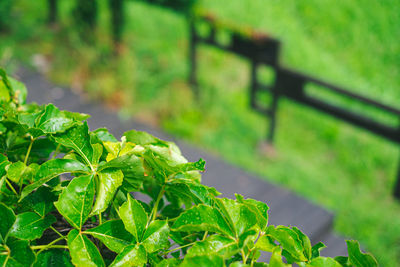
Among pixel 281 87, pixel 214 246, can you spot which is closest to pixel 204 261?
pixel 214 246

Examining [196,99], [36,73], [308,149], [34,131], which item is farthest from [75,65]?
[34,131]

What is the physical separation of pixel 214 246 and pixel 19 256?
306 mm

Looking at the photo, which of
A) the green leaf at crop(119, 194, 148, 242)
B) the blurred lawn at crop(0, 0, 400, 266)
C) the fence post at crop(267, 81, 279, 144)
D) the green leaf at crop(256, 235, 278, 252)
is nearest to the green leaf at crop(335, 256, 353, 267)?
the green leaf at crop(256, 235, 278, 252)

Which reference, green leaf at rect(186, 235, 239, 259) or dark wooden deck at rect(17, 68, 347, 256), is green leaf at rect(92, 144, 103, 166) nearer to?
green leaf at rect(186, 235, 239, 259)

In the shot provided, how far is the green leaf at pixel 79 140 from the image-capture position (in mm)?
786

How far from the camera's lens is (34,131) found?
0.82m

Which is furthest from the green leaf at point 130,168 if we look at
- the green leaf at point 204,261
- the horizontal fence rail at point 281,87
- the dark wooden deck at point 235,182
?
the horizontal fence rail at point 281,87

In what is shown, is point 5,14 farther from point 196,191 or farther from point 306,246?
point 306,246

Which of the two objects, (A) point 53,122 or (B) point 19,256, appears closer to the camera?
(B) point 19,256

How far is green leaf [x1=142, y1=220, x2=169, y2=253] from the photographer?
714mm

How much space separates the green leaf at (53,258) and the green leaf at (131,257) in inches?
4.3

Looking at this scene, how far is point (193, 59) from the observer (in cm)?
480

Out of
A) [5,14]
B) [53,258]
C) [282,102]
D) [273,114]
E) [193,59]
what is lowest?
[282,102]

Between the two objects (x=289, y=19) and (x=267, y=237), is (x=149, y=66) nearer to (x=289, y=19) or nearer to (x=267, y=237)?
(x=289, y=19)
